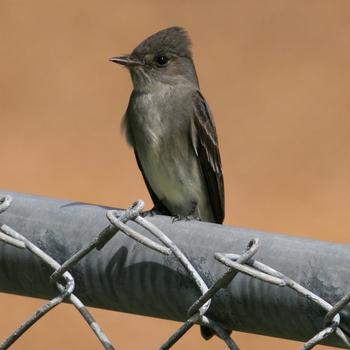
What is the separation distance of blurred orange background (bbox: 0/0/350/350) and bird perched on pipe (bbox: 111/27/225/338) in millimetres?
1169

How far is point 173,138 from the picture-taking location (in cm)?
393

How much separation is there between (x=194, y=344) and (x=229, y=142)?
1451mm

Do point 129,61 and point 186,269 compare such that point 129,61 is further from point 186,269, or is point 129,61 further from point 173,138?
point 186,269

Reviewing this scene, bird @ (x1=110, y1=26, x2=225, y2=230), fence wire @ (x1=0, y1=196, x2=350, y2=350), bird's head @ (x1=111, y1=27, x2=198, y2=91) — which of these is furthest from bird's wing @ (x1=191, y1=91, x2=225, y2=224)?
fence wire @ (x1=0, y1=196, x2=350, y2=350)

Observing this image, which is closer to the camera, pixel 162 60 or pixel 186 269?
pixel 186 269

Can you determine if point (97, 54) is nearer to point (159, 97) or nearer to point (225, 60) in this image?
point (225, 60)

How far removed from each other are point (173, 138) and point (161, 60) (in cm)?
38

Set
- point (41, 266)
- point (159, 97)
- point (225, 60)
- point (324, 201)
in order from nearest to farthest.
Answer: point (41, 266)
point (159, 97)
point (324, 201)
point (225, 60)

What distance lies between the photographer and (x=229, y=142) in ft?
20.7

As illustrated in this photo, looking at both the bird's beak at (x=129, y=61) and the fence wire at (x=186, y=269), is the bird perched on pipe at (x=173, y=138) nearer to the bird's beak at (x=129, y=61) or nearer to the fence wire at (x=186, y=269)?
the bird's beak at (x=129, y=61)

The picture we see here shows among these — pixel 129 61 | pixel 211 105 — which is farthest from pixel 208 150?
pixel 211 105

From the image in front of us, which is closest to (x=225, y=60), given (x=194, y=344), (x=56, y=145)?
(x=56, y=145)

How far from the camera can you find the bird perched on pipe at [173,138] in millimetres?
3928

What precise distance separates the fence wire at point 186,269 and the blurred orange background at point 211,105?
3.15 meters
